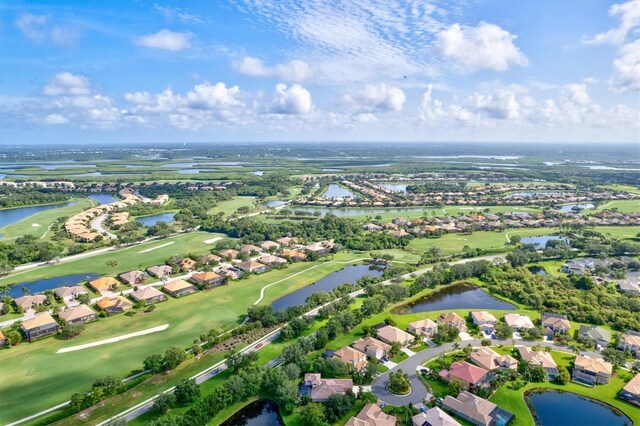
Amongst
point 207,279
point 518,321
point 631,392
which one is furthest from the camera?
point 207,279

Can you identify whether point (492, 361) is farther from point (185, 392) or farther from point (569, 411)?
point (185, 392)

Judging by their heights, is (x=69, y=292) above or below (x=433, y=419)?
above

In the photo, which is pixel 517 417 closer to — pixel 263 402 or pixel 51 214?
pixel 263 402

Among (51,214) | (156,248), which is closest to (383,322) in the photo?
(156,248)

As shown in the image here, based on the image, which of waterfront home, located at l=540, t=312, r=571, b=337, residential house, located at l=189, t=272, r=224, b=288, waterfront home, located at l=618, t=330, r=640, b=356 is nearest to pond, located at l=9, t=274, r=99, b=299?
residential house, located at l=189, t=272, r=224, b=288

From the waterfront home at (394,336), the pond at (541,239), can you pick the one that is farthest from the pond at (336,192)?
the waterfront home at (394,336)

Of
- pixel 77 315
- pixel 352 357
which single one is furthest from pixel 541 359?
pixel 77 315
